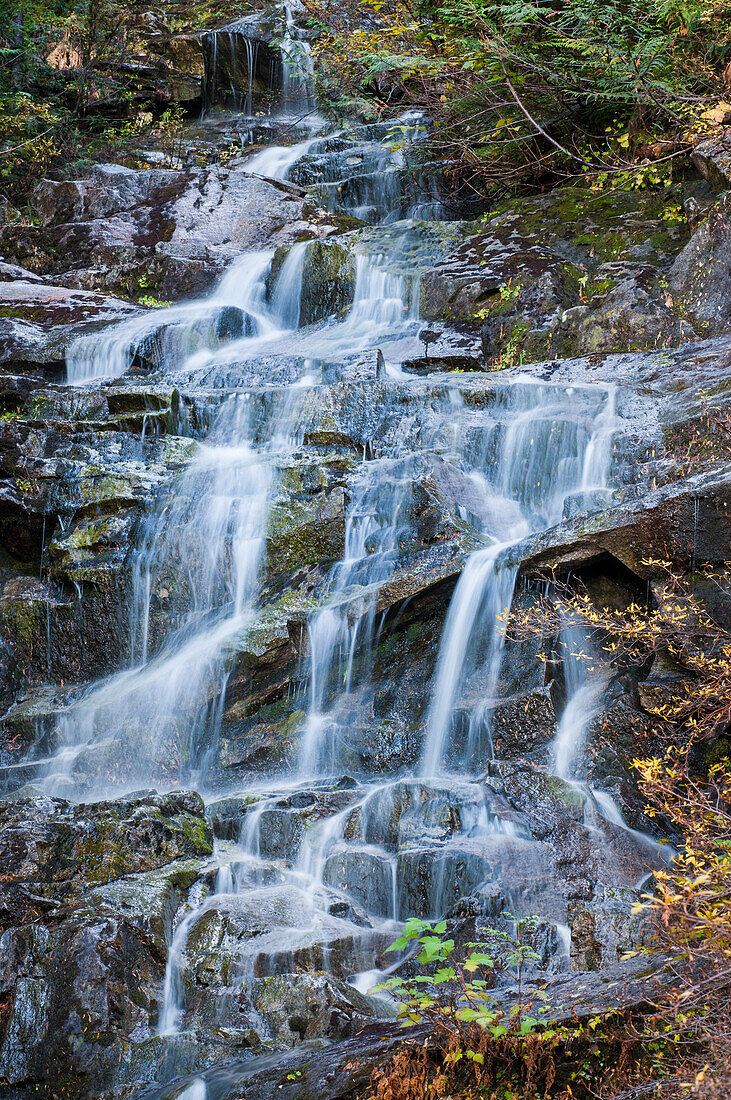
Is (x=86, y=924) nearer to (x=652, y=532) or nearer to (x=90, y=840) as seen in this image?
(x=90, y=840)

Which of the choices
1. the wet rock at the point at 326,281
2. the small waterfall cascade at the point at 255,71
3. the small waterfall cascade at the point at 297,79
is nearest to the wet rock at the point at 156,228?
the wet rock at the point at 326,281

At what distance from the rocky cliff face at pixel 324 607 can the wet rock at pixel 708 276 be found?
0.14ft

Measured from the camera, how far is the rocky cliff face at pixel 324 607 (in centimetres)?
474

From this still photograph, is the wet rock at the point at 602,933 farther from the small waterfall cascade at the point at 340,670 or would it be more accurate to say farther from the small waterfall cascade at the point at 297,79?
the small waterfall cascade at the point at 297,79

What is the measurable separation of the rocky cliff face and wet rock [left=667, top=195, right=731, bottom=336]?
0.04m

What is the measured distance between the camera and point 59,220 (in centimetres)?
1541

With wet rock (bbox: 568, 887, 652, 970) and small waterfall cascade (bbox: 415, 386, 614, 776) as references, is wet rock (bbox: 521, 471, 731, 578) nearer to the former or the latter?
small waterfall cascade (bbox: 415, 386, 614, 776)

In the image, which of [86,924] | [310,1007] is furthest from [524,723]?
[86,924]

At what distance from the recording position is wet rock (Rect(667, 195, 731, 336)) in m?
9.51

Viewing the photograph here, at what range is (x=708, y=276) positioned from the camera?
9.74m

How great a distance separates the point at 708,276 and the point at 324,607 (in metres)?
6.14

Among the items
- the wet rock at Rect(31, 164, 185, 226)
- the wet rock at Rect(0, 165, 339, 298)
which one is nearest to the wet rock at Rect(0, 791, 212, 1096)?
the wet rock at Rect(0, 165, 339, 298)

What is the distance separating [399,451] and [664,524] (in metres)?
3.40

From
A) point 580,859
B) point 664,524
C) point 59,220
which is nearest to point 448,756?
point 580,859
